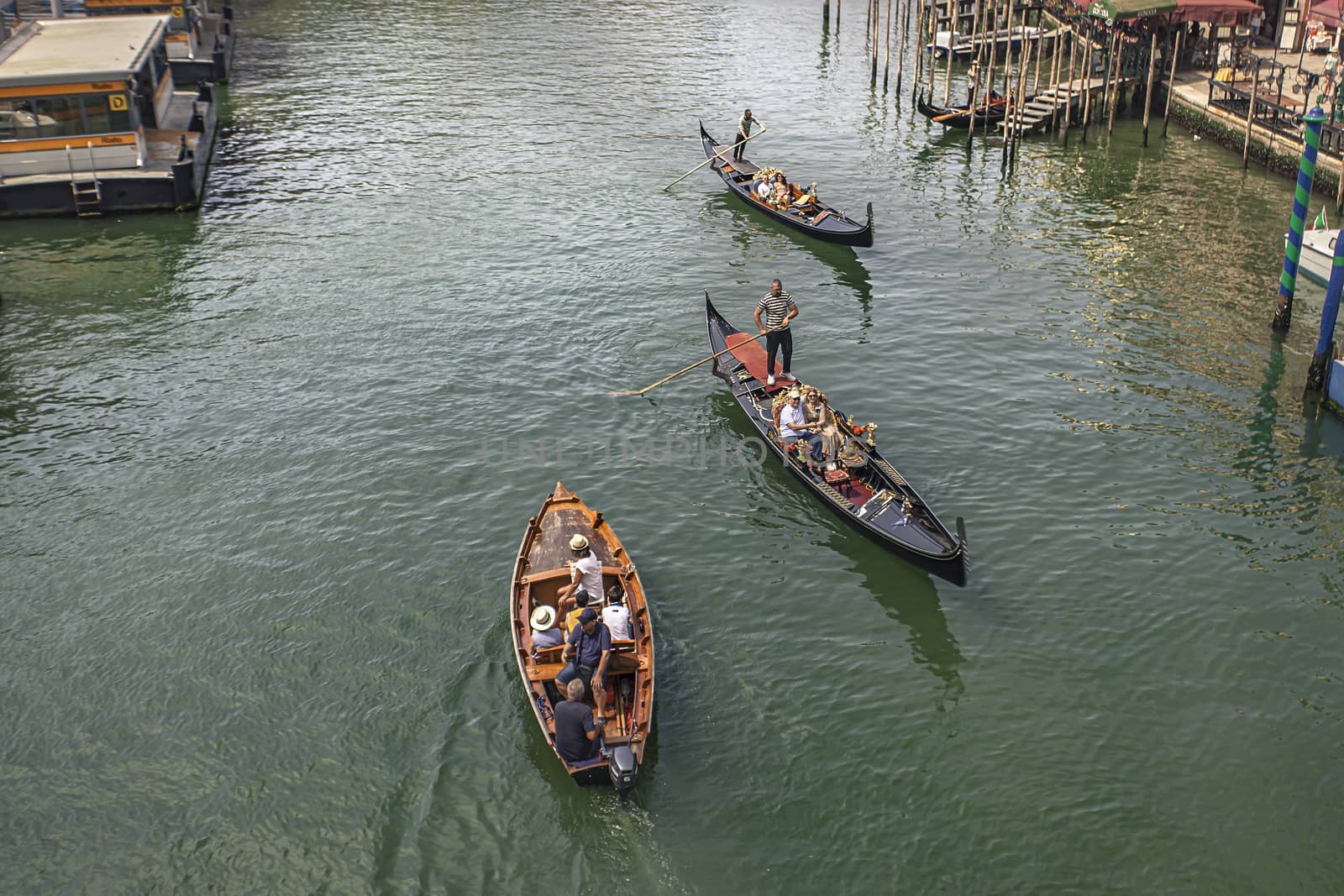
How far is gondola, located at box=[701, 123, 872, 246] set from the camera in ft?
103

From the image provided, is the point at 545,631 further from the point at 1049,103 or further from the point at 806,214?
the point at 1049,103

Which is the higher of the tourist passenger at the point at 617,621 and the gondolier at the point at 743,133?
the gondolier at the point at 743,133

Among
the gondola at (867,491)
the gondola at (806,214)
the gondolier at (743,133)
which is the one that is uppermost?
the gondolier at (743,133)

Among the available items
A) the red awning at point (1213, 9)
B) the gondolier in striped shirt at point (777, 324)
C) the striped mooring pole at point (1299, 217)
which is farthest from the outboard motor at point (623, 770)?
the red awning at point (1213, 9)

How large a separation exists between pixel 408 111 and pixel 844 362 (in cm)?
2730

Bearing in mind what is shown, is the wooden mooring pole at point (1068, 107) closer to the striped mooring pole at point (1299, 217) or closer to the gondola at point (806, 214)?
the gondola at point (806, 214)

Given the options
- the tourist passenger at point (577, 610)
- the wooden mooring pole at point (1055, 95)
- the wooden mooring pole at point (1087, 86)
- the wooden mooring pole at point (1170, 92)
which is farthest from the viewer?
the wooden mooring pole at point (1055, 95)

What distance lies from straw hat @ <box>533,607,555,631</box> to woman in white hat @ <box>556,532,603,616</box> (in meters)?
0.66

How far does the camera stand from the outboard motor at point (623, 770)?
13.6 metres

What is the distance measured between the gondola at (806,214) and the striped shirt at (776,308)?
797 cm

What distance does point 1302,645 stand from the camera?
1712 cm

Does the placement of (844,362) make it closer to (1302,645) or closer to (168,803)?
(1302,645)

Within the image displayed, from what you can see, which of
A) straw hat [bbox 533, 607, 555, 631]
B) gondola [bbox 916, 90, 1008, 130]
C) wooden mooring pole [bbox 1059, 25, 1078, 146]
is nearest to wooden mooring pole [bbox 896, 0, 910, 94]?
gondola [bbox 916, 90, 1008, 130]

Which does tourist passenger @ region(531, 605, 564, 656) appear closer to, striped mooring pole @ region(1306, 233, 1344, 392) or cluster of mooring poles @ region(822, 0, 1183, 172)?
striped mooring pole @ region(1306, 233, 1344, 392)
